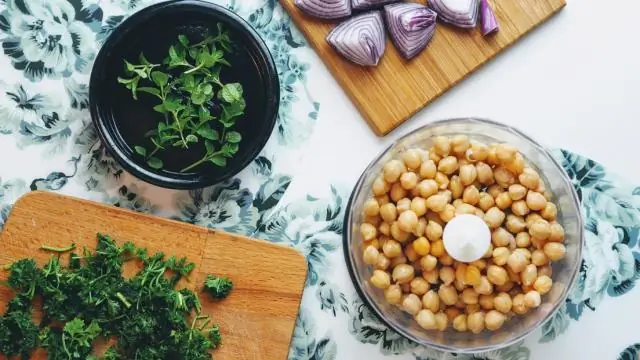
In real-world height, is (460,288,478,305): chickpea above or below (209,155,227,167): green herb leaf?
below

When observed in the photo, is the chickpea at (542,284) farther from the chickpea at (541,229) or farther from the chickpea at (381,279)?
the chickpea at (381,279)

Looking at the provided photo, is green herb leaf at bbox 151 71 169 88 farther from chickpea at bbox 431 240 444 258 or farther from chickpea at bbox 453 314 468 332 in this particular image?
chickpea at bbox 453 314 468 332

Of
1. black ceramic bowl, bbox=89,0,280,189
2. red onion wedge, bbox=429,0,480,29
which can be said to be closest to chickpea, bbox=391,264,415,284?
black ceramic bowl, bbox=89,0,280,189

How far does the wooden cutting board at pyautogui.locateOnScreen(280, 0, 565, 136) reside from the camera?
1555mm

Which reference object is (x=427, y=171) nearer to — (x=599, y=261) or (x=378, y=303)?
(x=378, y=303)

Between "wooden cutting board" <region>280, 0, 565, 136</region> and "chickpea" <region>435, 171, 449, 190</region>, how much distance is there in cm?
15

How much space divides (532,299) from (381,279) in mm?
256

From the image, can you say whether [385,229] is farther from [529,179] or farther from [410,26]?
[410,26]

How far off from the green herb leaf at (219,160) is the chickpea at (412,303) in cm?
40

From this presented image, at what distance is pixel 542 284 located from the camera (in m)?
1.43

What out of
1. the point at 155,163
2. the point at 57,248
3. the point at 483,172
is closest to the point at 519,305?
the point at 483,172

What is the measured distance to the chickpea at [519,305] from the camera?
1.43m

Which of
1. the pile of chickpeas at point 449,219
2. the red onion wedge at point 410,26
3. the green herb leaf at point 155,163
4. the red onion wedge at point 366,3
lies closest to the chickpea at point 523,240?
the pile of chickpeas at point 449,219

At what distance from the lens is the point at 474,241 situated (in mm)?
1370
